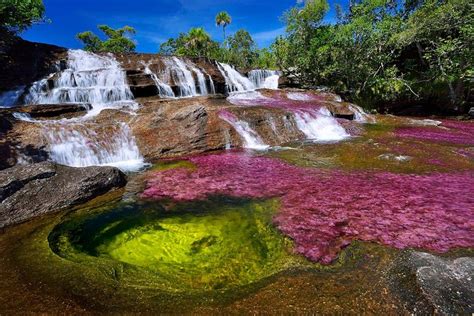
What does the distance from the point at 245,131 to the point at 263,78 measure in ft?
82.5

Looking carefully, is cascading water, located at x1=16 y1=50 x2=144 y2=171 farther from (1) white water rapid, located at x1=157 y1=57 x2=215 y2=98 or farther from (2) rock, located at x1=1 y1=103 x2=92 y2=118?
(1) white water rapid, located at x1=157 y1=57 x2=215 y2=98

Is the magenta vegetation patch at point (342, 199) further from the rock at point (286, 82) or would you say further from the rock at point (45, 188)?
the rock at point (286, 82)

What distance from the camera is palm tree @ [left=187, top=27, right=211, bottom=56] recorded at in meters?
67.9

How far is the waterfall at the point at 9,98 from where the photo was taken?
65.4ft

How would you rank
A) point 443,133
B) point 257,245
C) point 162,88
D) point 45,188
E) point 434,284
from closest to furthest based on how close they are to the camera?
point 434,284 < point 257,245 < point 45,188 < point 443,133 < point 162,88

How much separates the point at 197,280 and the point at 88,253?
108 inches

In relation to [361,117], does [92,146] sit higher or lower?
higher

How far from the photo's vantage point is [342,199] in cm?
923

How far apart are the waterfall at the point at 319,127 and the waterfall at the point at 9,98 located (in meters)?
19.1

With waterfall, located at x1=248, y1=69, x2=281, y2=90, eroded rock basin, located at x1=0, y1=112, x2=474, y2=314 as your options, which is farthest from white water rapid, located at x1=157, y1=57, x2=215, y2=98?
eroded rock basin, located at x1=0, y1=112, x2=474, y2=314

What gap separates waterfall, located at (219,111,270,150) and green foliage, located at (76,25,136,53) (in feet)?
202

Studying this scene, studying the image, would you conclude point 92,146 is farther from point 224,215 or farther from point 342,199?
point 342,199

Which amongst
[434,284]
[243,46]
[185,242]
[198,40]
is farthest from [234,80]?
[243,46]

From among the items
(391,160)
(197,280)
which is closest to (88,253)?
(197,280)
